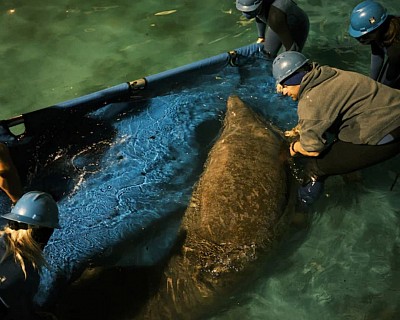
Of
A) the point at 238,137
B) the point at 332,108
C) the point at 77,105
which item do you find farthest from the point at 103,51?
the point at 332,108

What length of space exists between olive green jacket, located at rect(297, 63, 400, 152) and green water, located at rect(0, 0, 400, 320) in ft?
3.30

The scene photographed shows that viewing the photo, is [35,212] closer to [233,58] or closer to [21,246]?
[21,246]

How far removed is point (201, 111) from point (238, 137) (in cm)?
83

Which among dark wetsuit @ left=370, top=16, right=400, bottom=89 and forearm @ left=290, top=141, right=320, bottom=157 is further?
dark wetsuit @ left=370, top=16, right=400, bottom=89

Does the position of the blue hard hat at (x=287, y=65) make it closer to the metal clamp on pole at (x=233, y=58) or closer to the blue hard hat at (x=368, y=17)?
the blue hard hat at (x=368, y=17)

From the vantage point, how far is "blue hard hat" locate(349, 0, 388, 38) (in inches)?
154

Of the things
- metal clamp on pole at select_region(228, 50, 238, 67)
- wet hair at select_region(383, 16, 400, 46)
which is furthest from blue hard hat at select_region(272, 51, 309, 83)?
metal clamp on pole at select_region(228, 50, 238, 67)

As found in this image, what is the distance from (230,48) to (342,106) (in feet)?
12.3

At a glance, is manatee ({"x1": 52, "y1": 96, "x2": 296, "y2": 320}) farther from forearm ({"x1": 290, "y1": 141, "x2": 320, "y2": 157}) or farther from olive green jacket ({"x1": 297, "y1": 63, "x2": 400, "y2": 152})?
olive green jacket ({"x1": 297, "y1": 63, "x2": 400, "y2": 152})

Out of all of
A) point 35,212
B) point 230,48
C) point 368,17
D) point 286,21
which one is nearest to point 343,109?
point 368,17

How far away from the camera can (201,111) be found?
→ 5254 millimetres

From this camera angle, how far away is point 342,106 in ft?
11.1

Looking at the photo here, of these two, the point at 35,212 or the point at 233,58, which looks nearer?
the point at 35,212

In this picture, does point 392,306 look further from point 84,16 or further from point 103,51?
point 84,16
